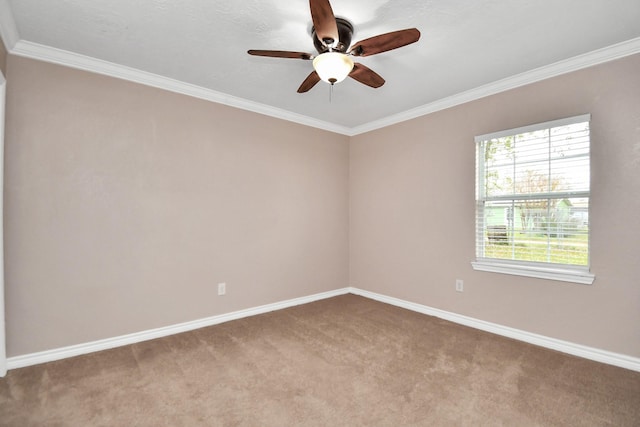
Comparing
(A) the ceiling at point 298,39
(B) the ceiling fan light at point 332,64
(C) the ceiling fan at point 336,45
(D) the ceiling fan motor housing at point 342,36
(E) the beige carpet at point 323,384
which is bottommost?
(E) the beige carpet at point 323,384

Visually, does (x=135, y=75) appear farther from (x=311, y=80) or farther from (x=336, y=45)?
(x=336, y=45)

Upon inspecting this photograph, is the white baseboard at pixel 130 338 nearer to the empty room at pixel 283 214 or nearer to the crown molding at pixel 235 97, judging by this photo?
the empty room at pixel 283 214

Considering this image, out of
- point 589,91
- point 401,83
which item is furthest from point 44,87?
point 589,91

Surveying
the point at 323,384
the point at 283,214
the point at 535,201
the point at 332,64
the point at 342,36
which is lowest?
the point at 323,384

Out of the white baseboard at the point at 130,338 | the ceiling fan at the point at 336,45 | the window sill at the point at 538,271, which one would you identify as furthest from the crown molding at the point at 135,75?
the window sill at the point at 538,271

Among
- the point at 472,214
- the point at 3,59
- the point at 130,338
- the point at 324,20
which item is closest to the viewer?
the point at 324,20

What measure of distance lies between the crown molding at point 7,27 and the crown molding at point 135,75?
0.22ft

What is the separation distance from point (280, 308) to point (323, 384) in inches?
69.3

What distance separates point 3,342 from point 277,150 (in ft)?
9.79

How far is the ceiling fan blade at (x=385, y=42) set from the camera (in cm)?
174

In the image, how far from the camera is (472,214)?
130 inches

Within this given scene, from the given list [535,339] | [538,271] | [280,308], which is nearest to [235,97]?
[280,308]

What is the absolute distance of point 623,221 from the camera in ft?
7.85

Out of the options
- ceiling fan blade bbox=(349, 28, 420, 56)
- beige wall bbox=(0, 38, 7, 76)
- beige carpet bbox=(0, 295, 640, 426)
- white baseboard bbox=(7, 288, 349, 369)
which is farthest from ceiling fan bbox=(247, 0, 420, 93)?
white baseboard bbox=(7, 288, 349, 369)
